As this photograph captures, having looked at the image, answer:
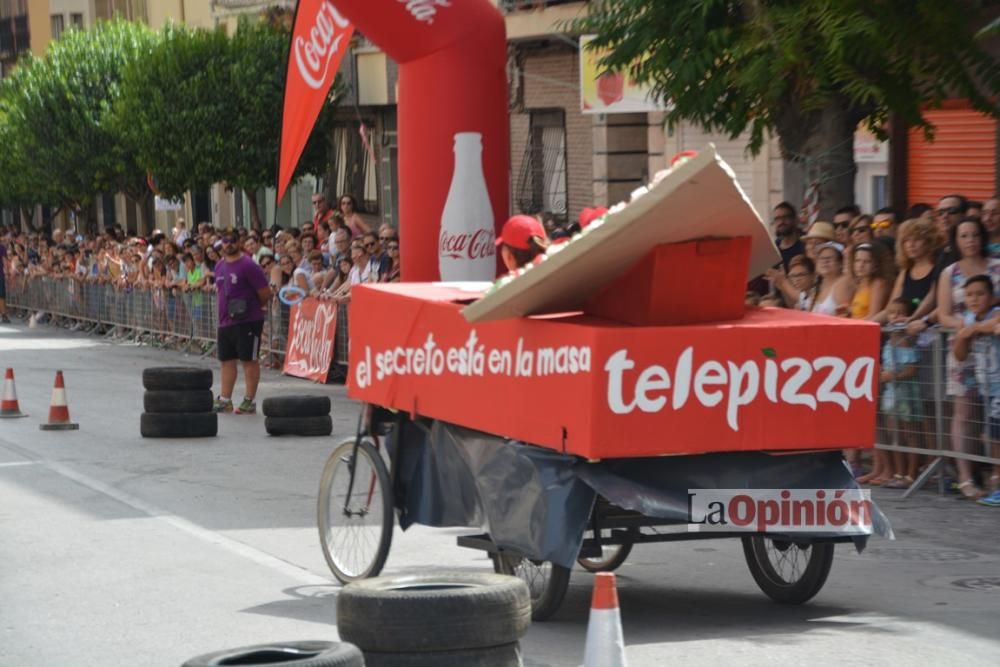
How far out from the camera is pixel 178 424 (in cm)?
1723

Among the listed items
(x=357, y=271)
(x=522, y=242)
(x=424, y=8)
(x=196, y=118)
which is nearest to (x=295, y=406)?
(x=424, y=8)

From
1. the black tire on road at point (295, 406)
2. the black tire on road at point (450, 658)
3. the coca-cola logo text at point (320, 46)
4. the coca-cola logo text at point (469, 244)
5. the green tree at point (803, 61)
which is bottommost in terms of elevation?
the black tire on road at point (295, 406)

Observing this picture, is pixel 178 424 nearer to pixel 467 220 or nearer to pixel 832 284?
pixel 467 220

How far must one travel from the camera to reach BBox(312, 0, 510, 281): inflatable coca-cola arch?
17.0 metres

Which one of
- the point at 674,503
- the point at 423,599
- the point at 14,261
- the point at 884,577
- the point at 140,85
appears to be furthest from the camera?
the point at 14,261

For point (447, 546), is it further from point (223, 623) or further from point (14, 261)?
point (14, 261)

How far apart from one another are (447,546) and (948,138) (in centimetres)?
1130

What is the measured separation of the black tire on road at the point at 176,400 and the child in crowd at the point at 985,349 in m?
7.44

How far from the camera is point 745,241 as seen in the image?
853 cm

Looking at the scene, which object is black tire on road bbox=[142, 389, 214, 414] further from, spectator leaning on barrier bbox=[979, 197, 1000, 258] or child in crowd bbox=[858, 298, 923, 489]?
spectator leaning on barrier bbox=[979, 197, 1000, 258]

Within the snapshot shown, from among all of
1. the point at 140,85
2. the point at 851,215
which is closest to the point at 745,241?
the point at 851,215

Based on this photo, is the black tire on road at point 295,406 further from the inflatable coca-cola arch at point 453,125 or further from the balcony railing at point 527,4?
the balcony railing at point 527,4

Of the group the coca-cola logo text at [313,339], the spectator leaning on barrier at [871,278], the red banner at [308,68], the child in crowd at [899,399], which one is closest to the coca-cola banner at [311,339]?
the coca-cola logo text at [313,339]

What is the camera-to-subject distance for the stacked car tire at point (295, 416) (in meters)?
17.1
